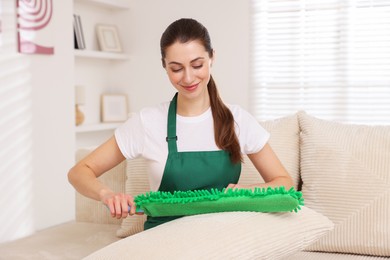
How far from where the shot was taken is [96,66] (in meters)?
5.69

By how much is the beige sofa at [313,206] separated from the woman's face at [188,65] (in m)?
0.45

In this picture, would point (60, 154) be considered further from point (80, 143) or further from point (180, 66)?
point (180, 66)

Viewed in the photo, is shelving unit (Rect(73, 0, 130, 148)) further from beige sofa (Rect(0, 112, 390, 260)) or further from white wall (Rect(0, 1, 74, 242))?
beige sofa (Rect(0, 112, 390, 260))

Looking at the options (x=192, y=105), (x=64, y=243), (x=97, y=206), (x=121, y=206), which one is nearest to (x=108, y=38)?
(x=97, y=206)

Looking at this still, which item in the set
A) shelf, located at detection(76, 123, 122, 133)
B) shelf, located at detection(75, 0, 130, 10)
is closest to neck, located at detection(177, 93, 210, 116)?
shelf, located at detection(76, 123, 122, 133)

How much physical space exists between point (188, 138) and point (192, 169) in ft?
0.35

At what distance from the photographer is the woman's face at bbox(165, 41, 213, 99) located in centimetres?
187

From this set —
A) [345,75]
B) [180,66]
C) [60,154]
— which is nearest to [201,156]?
[180,66]

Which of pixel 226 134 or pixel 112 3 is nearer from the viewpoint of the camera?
pixel 226 134

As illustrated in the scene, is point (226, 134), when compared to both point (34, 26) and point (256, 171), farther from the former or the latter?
point (34, 26)

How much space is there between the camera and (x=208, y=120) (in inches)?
79.4

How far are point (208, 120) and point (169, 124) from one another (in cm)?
13

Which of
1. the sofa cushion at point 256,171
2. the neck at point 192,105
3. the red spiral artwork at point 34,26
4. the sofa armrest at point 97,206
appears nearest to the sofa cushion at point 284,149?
the sofa cushion at point 256,171

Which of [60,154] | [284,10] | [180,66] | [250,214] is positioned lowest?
[60,154]
